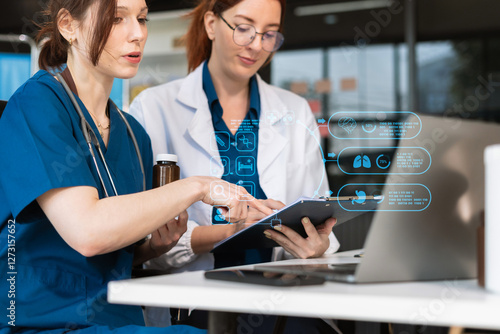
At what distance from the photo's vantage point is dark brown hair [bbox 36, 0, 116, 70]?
1207mm

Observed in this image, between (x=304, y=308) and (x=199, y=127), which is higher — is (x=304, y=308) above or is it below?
below

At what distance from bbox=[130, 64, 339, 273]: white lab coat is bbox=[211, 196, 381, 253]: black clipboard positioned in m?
0.30

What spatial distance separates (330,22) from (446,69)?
101cm

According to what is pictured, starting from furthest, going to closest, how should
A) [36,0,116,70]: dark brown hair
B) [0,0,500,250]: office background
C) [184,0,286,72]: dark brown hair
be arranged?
[0,0,500,250]: office background → [184,0,286,72]: dark brown hair → [36,0,116,70]: dark brown hair

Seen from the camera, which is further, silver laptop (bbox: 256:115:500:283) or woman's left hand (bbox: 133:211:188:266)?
woman's left hand (bbox: 133:211:188:266)

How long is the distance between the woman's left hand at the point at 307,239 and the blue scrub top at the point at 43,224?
41 centimetres

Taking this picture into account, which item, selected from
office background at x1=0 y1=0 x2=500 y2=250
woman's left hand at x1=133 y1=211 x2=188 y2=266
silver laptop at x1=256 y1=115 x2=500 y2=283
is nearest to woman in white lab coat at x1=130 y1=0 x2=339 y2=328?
woman's left hand at x1=133 y1=211 x2=188 y2=266

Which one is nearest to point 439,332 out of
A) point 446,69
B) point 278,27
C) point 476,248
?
point 476,248

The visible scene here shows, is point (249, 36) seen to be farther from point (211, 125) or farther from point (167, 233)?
point (167, 233)

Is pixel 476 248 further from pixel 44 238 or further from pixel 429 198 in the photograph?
pixel 44 238

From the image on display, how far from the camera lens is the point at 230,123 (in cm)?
180

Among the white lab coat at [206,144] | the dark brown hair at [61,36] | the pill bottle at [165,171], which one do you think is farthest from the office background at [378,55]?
the pill bottle at [165,171]

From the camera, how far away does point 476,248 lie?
0.83 metres

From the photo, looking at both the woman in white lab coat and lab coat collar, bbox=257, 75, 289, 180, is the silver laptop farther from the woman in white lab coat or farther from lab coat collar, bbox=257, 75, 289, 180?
lab coat collar, bbox=257, 75, 289, 180
